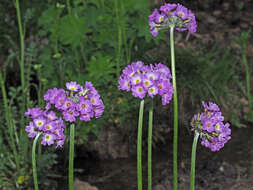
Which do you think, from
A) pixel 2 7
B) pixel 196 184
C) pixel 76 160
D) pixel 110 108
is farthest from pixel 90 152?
pixel 2 7

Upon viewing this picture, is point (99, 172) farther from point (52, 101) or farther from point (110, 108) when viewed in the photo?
point (52, 101)

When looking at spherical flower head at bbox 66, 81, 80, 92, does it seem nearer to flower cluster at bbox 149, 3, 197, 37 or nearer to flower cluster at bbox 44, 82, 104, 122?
flower cluster at bbox 44, 82, 104, 122

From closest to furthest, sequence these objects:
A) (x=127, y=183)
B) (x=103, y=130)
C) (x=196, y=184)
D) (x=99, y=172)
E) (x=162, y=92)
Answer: (x=162, y=92) → (x=196, y=184) → (x=127, y=183) → (x=99, y=172) → (x=103, y=130)

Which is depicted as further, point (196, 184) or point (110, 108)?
point (110, 108)

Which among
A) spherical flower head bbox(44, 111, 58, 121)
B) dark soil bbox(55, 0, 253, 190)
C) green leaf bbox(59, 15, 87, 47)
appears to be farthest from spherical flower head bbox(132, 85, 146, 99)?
green leaf bbox(59, 15, 87, 47)

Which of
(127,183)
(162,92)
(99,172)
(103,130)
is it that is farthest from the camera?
(103,130)
